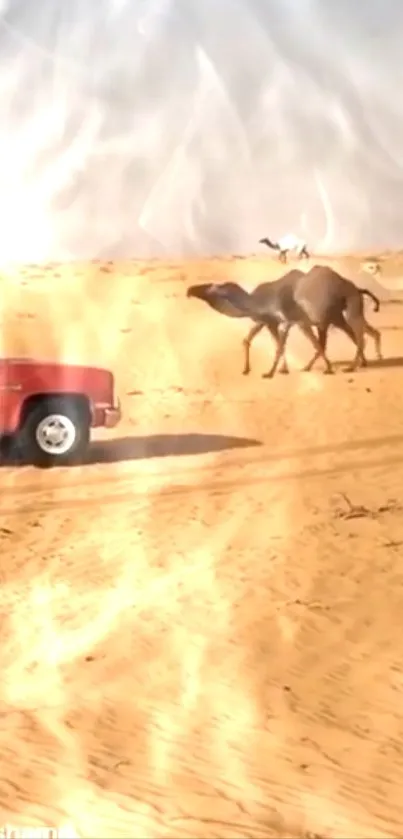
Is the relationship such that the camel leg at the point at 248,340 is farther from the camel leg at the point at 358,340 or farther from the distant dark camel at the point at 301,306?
the camel leg at the point at 358,340

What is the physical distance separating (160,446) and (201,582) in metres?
0.17

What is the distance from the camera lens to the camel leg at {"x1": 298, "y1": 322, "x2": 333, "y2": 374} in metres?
1.42

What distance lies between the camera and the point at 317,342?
1.43 m

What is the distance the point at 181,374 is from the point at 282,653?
0.36 metres

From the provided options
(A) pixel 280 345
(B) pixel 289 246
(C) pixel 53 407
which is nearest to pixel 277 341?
(A) pixel 280 345

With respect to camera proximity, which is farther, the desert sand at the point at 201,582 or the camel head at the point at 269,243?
the camel head at the point at 269,243

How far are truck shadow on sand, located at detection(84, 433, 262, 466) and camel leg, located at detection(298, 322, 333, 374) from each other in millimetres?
125

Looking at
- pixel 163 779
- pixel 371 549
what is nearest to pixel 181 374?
pixel 371 549

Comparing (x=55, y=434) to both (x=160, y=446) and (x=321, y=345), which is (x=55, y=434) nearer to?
(x=160, y=446)

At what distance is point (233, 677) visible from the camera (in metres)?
1.34

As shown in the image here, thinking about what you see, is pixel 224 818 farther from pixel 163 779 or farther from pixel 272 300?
pixel 272 300

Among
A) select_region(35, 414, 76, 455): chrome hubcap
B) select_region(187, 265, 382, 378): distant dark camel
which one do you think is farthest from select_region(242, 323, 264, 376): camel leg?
select_region(35, 414, 76, 455): chrome hubcap

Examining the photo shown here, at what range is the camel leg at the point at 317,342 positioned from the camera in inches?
55.9

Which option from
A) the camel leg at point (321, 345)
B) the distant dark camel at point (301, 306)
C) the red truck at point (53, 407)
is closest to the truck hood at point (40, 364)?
the red truck at point (53, 407)
